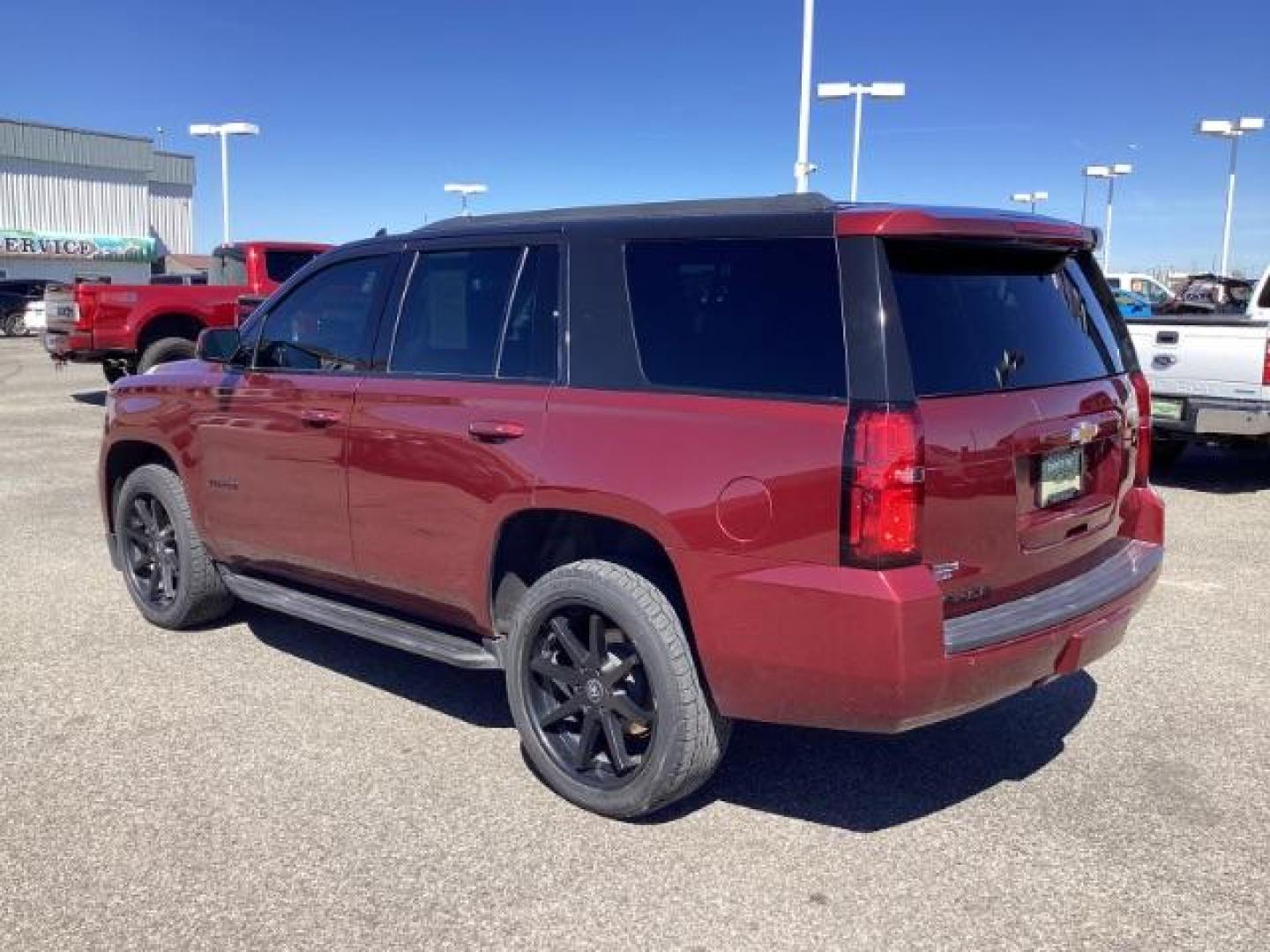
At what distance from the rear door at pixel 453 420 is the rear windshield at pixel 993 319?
1.17 m

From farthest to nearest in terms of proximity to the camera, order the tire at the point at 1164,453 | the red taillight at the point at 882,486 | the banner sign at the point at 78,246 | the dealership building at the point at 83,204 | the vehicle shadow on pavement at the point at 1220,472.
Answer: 1. the dealership building at the point at 83,204
2. the banner sign at the point at 78,246
3. the tire at the point at 1164,453
4. the vehicle shadow on pavement at the point at 1220,472
5. the red taillight at the point at 882,486

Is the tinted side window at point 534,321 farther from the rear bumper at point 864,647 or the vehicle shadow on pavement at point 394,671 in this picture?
the vehicle shadow on pavement at point 394,671

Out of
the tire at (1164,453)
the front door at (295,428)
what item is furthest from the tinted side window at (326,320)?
the tire at (1164,453)

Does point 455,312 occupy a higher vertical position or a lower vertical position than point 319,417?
higher

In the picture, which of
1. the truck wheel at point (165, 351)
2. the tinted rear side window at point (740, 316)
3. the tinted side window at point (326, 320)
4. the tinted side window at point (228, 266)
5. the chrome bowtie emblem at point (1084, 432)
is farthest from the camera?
the tinted side window at point (228, 266)

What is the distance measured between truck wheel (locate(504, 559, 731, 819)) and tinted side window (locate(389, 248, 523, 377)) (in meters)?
0.88

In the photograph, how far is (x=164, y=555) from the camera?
532cm

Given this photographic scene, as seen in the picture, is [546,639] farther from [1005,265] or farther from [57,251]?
[57,251]

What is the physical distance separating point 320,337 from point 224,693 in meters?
1.48

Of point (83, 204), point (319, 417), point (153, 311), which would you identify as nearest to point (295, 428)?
point (319, 417)

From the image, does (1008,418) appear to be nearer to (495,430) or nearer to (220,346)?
(495,430)

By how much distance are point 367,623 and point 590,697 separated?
1078 mm

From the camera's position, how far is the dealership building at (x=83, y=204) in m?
53.2

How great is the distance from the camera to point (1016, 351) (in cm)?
338
